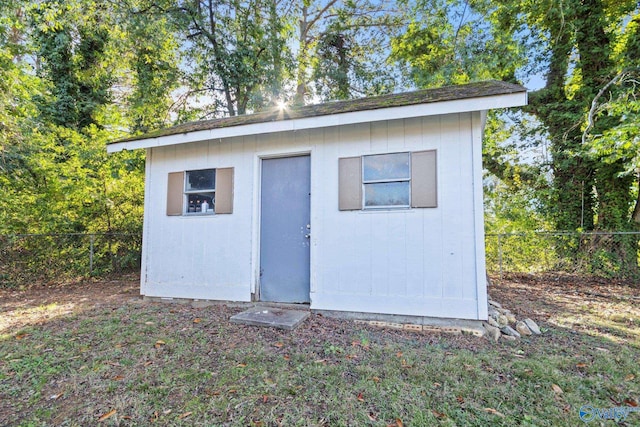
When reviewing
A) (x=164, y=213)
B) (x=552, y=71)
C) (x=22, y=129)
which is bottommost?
(x=164, y=213)

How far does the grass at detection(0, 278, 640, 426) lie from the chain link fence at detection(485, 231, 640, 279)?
367cm

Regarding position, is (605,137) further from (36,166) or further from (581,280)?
(36,166)

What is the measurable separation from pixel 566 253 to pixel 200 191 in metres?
8.56

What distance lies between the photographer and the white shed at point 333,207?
3.84 m

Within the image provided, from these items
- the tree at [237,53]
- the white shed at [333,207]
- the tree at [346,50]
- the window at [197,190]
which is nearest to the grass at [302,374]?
the white shed at [333,207]

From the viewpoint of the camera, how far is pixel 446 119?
399 centimetres

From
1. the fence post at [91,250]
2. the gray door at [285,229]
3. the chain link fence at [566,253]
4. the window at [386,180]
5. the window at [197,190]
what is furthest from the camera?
the fence post at [91,250]

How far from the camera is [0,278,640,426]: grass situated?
7.03ft

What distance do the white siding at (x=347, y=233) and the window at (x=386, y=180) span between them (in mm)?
116

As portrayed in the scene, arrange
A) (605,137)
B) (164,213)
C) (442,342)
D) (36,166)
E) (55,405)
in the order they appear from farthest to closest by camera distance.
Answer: (36,166) < (605,137) < (164,213) < (442,342) < (55,405)

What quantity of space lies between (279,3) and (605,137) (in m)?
10.7

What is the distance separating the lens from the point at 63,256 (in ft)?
23.5

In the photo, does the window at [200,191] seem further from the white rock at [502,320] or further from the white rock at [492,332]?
the white rock at [502,320]

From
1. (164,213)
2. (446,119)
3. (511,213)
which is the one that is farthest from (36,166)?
(511,213)
